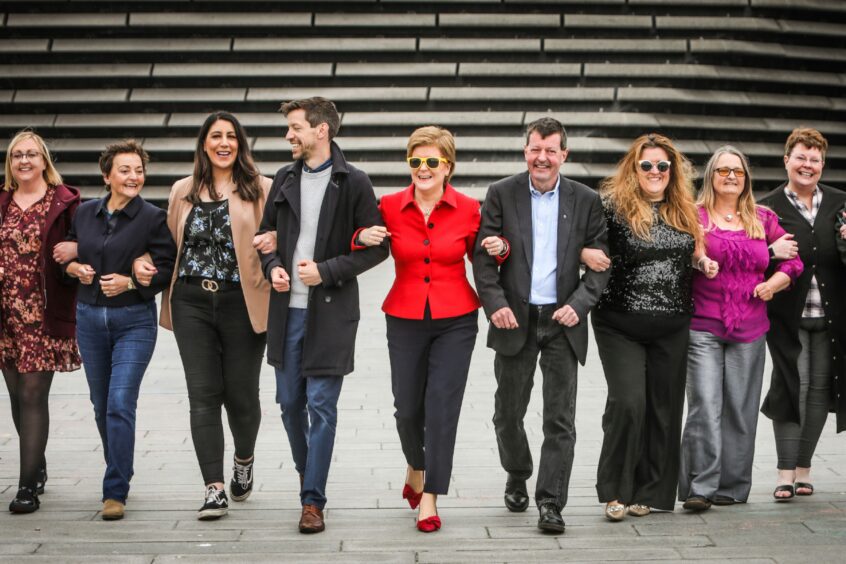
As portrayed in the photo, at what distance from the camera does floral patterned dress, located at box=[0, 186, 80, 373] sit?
4.84 metres

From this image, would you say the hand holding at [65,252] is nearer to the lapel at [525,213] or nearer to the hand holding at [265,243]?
the hand holding at [265,243]

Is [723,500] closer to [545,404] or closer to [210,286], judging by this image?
[545,404]

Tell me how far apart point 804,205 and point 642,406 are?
4.13 feet

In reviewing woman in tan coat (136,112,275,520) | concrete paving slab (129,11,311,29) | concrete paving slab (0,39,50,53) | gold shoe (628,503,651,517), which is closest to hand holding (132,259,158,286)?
woman in tan coat (136,112,275,520)

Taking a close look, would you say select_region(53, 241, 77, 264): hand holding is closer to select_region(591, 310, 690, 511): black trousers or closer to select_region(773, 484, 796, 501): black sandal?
select_region(591, 310, 690, 511): black trousers

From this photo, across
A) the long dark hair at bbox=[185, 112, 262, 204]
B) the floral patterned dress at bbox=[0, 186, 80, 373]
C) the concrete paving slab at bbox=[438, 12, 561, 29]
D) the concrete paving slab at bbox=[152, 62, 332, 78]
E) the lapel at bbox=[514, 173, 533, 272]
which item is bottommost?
the floral patterned dress at bbox=[0, 186, 80, 373]

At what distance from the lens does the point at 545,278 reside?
4.54 metres

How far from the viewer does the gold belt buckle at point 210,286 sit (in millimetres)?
4621

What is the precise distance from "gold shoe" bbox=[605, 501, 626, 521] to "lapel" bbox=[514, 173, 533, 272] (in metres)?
0.95

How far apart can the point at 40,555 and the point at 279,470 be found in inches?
61.2

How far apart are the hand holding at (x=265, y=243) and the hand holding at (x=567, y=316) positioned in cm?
A: 111

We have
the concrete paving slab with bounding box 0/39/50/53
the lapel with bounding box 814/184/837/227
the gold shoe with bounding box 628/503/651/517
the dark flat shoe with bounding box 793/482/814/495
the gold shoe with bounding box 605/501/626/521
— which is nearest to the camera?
the gold shoe with bounding box 605/501/626/521

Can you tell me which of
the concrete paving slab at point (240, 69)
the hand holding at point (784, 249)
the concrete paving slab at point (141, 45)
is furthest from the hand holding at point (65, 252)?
the concrete paving slab at point (141, 45)

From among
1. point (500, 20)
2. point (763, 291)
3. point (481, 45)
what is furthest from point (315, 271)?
point (500, 20)
